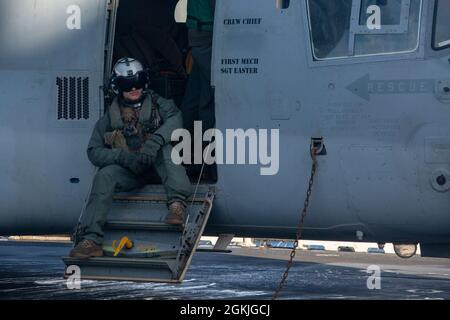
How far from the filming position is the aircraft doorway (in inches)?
412

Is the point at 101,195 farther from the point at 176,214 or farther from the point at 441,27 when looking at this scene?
the point at 441,27

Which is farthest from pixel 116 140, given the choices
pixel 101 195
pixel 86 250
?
pixel 86 250

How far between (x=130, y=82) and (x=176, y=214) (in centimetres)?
144

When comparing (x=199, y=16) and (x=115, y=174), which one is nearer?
(x=115, y=174)

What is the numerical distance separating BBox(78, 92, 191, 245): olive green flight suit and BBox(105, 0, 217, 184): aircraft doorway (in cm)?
108

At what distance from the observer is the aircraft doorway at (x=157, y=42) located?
412 inches

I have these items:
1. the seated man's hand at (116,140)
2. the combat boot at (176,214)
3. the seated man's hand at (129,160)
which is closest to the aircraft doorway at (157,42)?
the seated man's hand at (116,140)

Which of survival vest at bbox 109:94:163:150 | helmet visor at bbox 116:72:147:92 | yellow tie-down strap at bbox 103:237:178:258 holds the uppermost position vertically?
helmet visor at bbox 116:72:147:92

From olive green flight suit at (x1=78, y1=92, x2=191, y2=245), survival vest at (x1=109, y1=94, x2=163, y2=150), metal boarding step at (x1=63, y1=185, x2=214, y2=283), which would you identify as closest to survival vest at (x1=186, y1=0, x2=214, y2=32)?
olive green flight suit at (x1=78, y1=92, x2=191, y2=245)

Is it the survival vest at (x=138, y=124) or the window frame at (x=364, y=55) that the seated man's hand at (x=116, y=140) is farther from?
the window frame at (x=364, y=55)

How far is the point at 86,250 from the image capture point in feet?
28.4

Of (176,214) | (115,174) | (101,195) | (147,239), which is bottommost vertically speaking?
(147,239)

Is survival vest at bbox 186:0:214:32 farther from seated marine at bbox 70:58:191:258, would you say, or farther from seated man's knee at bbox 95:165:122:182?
seated man's knee at bbox 95:165:122:182
